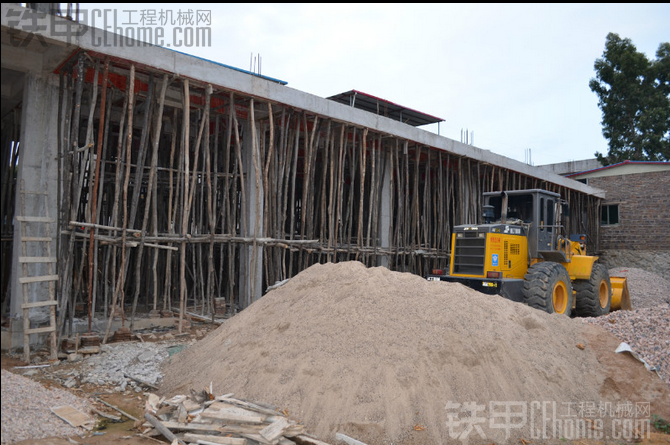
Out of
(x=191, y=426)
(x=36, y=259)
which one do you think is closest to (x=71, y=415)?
(x=191, y=426)

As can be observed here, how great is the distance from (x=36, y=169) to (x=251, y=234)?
4.21 meters

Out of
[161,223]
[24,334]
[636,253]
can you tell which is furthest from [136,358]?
[636,253]

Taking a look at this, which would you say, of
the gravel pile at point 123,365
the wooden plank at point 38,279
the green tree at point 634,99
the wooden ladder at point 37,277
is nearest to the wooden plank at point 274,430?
the gravel pile at point 123,365

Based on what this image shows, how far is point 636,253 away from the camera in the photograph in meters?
22.6

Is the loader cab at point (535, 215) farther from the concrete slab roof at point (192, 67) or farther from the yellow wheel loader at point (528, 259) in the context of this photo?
the concrete slab roof at point (192, 67)

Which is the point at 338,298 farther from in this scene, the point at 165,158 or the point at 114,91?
the point at 165,158

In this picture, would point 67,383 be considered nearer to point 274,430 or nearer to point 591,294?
point 274,430

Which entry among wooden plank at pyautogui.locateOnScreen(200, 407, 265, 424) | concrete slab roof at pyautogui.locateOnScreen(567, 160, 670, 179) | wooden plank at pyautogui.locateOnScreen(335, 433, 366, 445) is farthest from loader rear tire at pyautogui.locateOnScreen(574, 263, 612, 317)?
concrete slab roof at pyautogui.locateOnScreen(567, 160, 670, 179)

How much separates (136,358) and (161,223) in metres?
6.49

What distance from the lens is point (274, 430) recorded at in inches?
182

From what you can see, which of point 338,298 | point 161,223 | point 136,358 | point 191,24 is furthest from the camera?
point 161,223

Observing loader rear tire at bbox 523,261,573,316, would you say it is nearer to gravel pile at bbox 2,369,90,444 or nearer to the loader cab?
the loader cab

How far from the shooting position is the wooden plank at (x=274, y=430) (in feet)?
14.9

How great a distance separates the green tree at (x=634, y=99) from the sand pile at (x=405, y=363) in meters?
25.6
